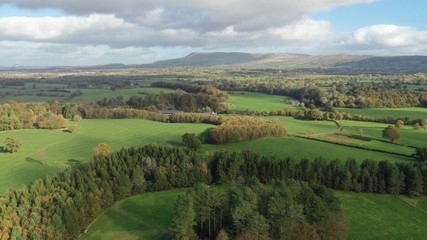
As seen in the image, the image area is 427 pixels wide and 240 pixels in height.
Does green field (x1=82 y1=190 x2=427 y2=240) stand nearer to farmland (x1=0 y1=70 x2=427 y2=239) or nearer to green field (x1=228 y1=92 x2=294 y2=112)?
farmland (x1=0 y1=70 x2=427 y2=239)

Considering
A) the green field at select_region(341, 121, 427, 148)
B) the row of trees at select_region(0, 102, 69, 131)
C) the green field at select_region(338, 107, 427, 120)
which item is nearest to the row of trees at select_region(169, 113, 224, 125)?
the row of trees at select_region(0, 102, 69, 131)

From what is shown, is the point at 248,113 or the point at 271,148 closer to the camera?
the point at 271,148

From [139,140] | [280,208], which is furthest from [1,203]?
[139,140]

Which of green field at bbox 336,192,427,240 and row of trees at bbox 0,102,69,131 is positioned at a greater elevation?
row of trees at bbox 0,102,69,131

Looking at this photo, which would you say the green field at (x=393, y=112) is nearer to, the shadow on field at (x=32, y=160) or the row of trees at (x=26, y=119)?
the shadow on field at (x=32, y=160)

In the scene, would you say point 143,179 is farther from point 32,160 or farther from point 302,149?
point 302,149

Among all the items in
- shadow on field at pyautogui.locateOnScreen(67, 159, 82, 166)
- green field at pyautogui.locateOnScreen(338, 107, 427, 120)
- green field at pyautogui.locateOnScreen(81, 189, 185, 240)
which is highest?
green field at pyautogui.locateOnScreen(338, 107, 427, 120)

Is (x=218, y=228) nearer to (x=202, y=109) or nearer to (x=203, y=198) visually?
(x=203, y=198)

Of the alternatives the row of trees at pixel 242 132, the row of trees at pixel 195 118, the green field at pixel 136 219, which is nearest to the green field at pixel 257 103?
the row of trees at pixel 195 118
